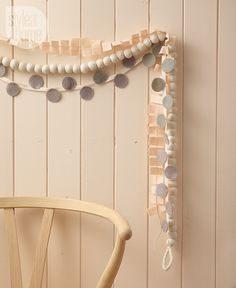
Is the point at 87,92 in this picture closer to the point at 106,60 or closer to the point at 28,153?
the point at 106,60

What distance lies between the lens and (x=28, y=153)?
1029mm

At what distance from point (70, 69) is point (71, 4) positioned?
0.64 ft

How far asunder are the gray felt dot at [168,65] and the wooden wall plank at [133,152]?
0.07m

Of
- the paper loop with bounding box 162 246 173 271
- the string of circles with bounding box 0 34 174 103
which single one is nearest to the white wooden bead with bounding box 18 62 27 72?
the string of circles with bounding box 0 34 174 103

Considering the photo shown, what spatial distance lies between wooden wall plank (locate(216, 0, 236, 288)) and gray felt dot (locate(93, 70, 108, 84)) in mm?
340

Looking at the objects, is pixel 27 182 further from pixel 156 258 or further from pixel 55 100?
pixel 156 258

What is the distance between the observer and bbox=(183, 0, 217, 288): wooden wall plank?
98cm

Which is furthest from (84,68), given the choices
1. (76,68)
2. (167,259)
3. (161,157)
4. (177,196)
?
(167,259)

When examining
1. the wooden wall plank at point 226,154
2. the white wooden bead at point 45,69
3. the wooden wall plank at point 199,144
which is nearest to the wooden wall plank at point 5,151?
the white wooden bead at point 45,69

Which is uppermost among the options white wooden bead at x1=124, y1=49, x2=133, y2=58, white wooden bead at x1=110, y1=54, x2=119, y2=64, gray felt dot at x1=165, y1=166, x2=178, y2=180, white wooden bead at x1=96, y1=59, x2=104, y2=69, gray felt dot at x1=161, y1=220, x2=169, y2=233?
white wooden bead at x1=124, y1=49, x2=133, y2=58

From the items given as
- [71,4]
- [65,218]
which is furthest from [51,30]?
[65,218]

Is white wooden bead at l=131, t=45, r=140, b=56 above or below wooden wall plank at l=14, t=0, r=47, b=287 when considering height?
above

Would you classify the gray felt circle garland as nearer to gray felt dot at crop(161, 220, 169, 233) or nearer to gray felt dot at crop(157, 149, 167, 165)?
gray felt dot at crop(157, 149, 167, 165)

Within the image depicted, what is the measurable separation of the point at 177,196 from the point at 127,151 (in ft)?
0.67
